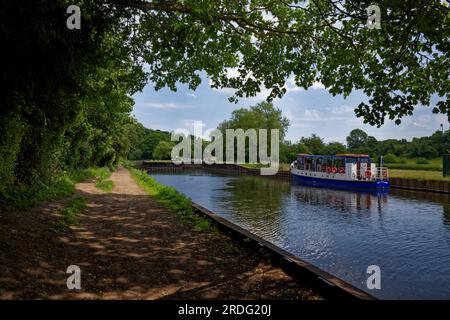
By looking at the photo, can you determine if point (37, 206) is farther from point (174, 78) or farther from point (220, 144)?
point (220, 144)

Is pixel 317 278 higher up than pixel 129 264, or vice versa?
pixel 317 278

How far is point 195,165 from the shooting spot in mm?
114688

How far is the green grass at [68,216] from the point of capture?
10.2 meters

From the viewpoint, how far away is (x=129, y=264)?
7.75 m

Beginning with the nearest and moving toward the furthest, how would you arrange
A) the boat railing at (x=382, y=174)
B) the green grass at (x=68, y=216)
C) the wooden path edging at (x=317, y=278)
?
the wooden path edging at (x=317, y=278) → the green grass at (x=68, y=216) → the boat railing at (x=382, y=174)

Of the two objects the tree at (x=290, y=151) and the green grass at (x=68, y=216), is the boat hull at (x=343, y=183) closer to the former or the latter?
the tree at (x=290, y=151)

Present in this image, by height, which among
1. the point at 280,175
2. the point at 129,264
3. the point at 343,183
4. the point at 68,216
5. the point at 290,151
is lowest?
the point at 280,175

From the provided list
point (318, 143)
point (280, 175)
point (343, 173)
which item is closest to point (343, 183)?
point (343, 173)

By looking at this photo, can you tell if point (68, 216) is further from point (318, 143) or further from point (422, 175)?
point (318, 143)

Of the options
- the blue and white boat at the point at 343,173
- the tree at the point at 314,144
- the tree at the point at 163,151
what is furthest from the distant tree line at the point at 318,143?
the tree at the point at 163,151

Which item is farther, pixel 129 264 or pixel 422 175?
pixel 422 175

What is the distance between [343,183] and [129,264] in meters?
39.7

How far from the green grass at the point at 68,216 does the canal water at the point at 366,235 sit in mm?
8112
